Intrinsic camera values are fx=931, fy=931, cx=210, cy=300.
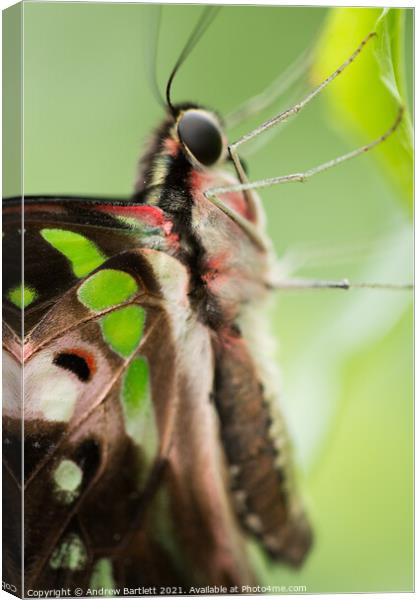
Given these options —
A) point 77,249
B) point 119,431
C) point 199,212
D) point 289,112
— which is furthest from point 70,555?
point 289,112

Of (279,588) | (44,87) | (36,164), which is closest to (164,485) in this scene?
(279,588)

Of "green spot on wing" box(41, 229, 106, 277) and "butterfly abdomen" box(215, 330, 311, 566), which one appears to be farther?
"butterfly abdomen" box(215, 330, 311, 566)

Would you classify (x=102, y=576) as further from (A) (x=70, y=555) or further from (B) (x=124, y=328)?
(B) (x=124, y=328)

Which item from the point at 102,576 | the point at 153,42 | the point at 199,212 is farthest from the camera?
the point at 153,42

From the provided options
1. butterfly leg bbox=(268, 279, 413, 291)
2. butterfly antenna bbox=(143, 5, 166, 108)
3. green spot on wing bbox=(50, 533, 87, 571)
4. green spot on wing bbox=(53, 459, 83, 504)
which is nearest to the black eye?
butterfly antenna bbox=(143, 5, 166, 108)

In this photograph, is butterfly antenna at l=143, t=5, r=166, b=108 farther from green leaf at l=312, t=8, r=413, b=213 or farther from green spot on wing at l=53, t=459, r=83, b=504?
green spot on wing at l=53, t=459, r=83, b=504

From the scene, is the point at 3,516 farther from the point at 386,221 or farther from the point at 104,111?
the point at 386,221
